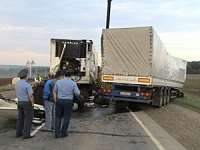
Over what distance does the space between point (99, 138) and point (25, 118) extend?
1943mm

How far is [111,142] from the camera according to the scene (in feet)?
22.0

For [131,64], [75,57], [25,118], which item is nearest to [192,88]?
[75,57]

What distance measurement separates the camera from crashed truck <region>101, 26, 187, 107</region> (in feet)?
40.1

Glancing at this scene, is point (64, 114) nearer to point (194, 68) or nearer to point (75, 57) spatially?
point (75, 57)

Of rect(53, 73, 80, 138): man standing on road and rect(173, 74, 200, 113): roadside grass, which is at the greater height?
rect(53, 73, 80, 138): man standing on road

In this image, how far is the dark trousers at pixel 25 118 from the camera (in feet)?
22.4

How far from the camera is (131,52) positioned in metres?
12.6

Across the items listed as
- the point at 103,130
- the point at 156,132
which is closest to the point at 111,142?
the point at 103,130

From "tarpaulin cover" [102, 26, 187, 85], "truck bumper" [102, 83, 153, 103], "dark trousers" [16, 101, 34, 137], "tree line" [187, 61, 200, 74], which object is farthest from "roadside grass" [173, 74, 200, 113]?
"tree line" [187, 61, 200, 74]

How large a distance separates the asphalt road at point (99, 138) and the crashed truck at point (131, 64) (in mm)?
3072

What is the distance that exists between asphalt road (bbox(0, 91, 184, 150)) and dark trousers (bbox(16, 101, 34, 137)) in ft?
0.71

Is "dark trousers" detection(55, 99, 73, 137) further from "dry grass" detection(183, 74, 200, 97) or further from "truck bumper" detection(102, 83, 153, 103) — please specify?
"dry grass" detection(183, 74, 200, 97)

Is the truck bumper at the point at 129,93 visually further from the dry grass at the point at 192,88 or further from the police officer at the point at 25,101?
the dry grass at the point at 192,88

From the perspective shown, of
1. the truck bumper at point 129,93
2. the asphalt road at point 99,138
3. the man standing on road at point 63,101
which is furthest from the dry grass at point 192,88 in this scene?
the man standing on road at point 63,101
